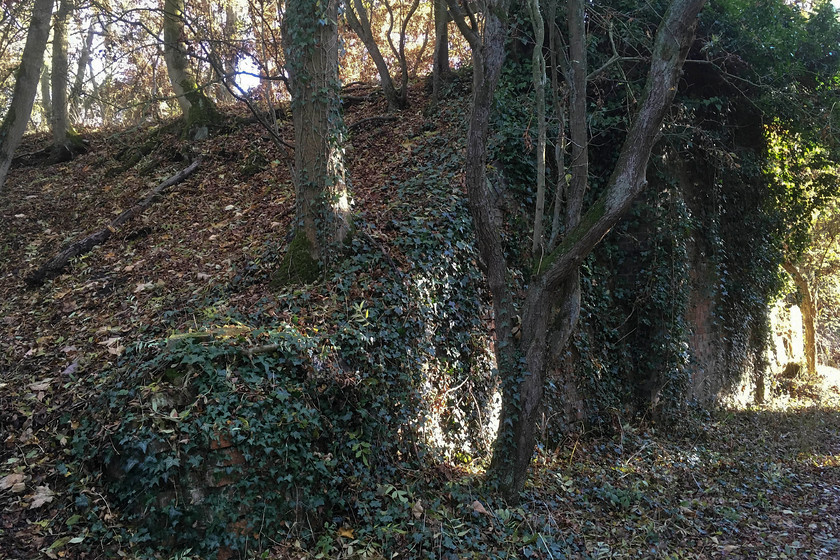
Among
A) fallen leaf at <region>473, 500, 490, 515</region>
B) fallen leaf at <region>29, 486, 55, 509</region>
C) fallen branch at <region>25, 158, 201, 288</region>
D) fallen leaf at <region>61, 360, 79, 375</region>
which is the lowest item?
fallen leaf at <region>473, 500, 490, 515</region>

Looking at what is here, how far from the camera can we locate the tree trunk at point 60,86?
39.9 feet

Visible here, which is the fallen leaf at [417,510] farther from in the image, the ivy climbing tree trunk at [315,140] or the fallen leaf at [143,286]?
the fallen leaf at [143,286]

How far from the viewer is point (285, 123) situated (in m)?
12.4

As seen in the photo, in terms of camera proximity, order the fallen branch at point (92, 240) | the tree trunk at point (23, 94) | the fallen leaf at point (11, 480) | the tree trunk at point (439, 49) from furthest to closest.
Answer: the tree trunk at point (439, 49)
the tree trunk at point (23, 94)
the fallen branch at point (92, 240)
the fallen leaf at point (11, 480)

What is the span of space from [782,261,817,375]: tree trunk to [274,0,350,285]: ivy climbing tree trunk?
14099 mm

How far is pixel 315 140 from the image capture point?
6848 millimetres

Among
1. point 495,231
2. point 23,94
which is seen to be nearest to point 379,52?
point 23,94

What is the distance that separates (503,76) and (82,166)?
30.0 ft

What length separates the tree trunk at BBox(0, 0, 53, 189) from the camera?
867 cm

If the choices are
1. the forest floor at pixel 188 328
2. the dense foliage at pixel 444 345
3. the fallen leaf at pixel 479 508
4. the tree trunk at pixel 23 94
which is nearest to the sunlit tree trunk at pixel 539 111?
the dense foliage at pixel 444 345

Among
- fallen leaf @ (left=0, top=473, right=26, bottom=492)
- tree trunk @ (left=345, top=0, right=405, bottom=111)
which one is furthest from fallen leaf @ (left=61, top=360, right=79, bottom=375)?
tree trunk @ (left=345, top=0, right=405, bottom=111)

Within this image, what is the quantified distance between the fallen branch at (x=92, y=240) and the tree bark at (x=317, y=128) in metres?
4.14

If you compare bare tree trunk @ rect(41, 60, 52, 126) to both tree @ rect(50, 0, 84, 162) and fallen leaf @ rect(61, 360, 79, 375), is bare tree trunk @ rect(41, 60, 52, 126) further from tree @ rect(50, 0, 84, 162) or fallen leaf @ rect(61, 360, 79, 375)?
fallen leaf @ rect(61, 360, 79, 375)

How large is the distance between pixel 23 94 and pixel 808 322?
21.2 m
